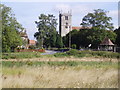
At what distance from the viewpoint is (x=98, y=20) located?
201 feet

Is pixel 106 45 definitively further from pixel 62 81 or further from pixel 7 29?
pixel 62 81

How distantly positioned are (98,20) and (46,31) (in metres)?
26.2

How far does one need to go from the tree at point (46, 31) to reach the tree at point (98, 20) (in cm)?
2183

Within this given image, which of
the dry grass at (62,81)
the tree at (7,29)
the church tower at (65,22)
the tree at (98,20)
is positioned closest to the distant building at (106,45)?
the tree at (98,20)

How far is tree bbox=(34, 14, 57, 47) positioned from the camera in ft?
267

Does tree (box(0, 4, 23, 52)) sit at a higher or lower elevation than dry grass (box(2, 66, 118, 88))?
higher

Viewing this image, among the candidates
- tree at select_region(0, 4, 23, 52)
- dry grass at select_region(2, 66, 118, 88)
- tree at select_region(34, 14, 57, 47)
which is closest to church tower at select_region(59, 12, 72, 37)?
tree at select_region(34, 14, 57, 47)

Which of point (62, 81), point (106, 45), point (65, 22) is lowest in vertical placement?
point (62, 81)

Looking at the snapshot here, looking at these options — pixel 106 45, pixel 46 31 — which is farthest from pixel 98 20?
pixel 46 31

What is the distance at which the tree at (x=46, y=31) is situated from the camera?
267 feet

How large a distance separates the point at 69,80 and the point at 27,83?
1.59 metres

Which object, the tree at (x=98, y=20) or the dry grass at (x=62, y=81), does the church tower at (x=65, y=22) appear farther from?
the dry grass at (x=62, y=81)

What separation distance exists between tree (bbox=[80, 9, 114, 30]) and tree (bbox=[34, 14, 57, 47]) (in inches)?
859

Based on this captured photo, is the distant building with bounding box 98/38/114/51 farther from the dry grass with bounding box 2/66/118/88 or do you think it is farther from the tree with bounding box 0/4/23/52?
the dry grass with bounding box 2/66/118/88
